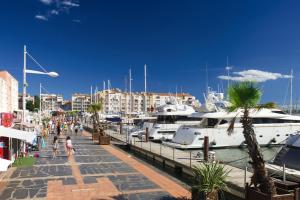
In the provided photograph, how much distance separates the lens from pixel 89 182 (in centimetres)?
1536

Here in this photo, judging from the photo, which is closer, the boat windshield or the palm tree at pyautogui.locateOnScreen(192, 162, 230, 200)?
the palm tree at pyautogui.locateOnScreen(192, 162, 230, 200)

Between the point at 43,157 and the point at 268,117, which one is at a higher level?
the point at 268,117

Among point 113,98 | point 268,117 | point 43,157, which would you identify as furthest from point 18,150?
point 113,98

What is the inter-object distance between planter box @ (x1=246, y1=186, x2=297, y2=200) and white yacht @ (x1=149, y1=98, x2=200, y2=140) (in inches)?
1185

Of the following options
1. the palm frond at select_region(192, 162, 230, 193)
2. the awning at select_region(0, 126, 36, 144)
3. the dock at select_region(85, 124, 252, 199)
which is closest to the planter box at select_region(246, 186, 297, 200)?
the palm frond at select_region(192, 162, 230, 193)

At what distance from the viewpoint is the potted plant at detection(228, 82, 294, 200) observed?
9727 mm

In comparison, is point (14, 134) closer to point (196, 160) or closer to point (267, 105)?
point (196, 160)

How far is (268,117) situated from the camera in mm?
36500

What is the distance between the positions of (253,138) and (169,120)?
110ft

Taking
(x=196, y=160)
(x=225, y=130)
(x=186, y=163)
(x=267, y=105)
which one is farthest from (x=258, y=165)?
(x=225, y=130)

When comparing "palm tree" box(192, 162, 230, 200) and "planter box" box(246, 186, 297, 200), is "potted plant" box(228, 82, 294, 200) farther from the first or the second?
"palm tree" box(192, 162, 230, 200)

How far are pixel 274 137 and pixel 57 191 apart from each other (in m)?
27.8

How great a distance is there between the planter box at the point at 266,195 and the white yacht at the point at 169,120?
30104 millimetres

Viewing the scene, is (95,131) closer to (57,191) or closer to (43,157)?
(43,157)
